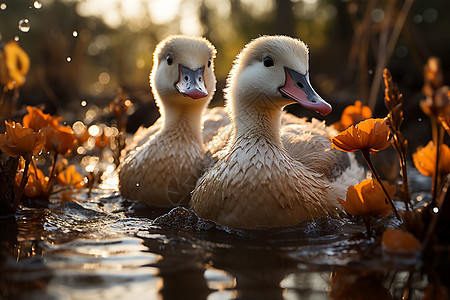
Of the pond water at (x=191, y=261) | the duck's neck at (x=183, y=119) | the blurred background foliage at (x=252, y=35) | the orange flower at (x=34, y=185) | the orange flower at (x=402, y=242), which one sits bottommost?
the pond water at (x=191, y=261)

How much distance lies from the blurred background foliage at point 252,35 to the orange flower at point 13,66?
0.26 metres

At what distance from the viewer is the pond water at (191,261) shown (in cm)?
223

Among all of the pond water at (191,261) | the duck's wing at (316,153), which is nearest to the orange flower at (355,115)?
the duck's wing at (316,153)

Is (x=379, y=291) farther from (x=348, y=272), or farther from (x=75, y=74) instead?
(x=75, y=74)

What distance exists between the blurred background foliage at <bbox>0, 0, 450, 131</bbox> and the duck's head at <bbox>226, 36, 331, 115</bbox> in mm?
1657

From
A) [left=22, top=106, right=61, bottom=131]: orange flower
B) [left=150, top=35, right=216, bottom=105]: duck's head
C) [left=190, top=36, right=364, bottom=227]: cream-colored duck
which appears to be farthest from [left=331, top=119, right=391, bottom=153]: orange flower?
[left=22, top=106, right=61, bottom=131]: orange flower

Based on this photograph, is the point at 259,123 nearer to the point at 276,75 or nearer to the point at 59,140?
the point at 276,75

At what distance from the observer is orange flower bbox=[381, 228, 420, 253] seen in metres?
2.59

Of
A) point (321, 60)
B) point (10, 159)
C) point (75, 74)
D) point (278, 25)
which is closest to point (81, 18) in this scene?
point (75, 74)

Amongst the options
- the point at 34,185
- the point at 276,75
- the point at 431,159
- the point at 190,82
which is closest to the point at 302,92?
the point at 276,75

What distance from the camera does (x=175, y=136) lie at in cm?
483

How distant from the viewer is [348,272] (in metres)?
2.49

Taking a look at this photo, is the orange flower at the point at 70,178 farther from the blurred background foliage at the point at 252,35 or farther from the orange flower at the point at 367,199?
the orange flower at the point at 367,199

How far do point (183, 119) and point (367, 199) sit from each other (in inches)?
94.8
